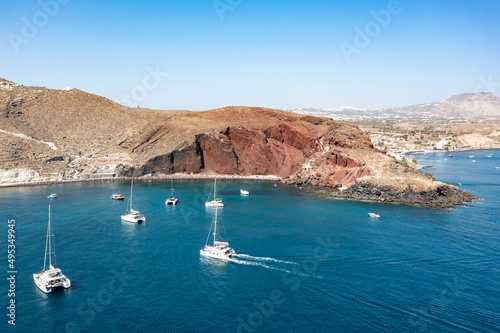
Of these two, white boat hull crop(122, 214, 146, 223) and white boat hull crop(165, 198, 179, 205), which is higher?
white boat hull crop(165, 198, 179, 205)

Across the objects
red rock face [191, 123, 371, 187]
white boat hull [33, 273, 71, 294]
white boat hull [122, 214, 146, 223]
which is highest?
red rock face [191, 123, 371, 187]

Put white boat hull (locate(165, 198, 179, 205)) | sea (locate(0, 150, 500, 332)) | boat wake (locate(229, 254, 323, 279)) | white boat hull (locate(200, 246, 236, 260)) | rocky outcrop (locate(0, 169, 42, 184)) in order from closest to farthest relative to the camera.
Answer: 1. sea (locate(0, 150, 500, 332))
2. boat wake (locate(229, 254, 323, 279))
3. white boat hull (locate(200, 246, 236, 260))
4. white boat hull (locate(165, 198, 179, 205))
5. rocky outcrop (locate(0, 169, 42, 184))

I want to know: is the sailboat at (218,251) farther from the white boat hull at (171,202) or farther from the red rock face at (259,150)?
the red rock face at (259,150)

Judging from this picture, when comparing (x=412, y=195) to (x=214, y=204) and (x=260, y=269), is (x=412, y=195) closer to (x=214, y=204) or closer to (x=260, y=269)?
(x=214, y=204)

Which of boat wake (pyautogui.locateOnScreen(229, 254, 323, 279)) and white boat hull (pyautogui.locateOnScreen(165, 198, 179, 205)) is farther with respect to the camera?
white boat hull (pyautogui.locateOnScreen(165, 198, 179, 205))

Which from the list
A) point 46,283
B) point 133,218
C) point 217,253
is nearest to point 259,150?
point 133,218

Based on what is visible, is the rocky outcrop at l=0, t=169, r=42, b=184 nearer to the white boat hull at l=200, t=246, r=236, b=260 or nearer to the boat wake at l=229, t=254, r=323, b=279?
the white boat hull at l=200, t=246, r=236, b=260

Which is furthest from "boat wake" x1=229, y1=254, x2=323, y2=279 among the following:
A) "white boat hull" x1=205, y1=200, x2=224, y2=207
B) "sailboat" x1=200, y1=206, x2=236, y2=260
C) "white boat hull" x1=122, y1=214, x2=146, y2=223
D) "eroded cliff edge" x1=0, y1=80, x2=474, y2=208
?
"eroded cliff edge" x1=0, y1=80, x2=474, y2=208
